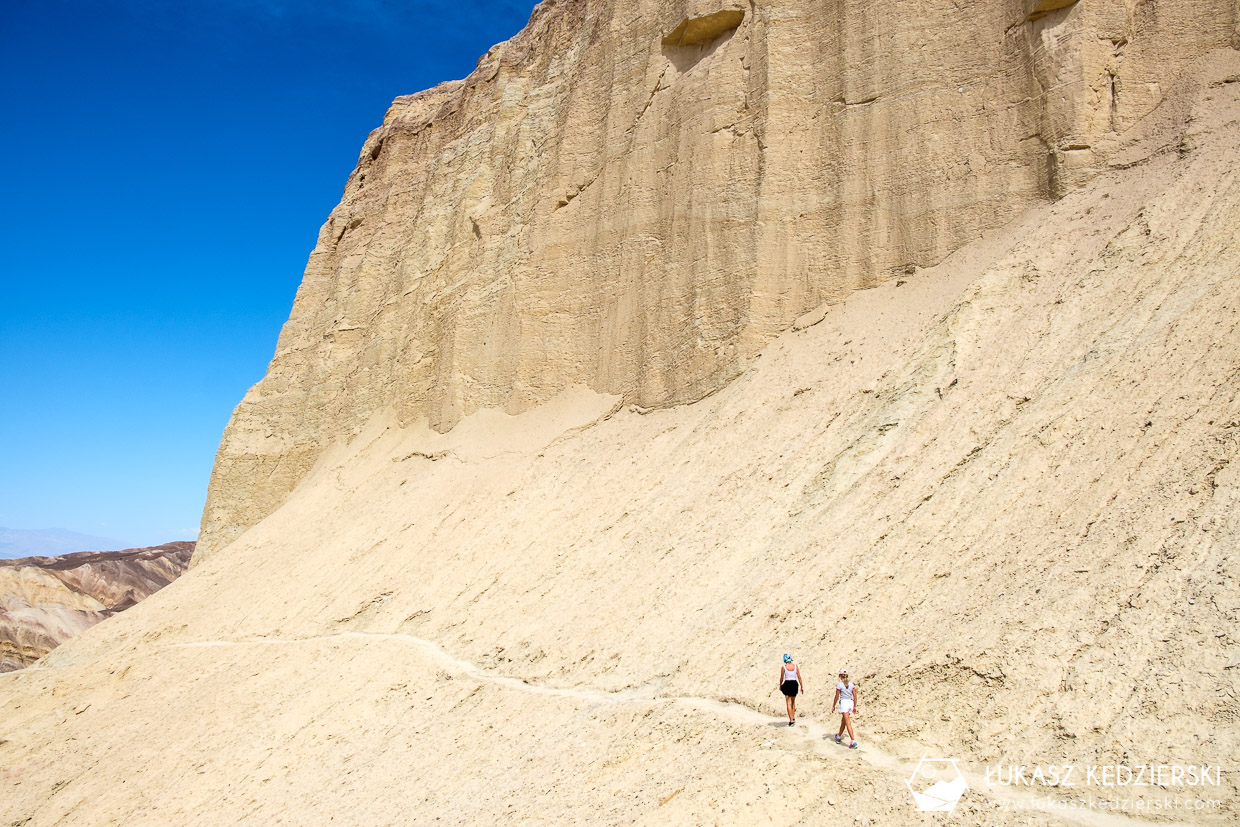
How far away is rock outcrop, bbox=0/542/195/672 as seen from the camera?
112 ft

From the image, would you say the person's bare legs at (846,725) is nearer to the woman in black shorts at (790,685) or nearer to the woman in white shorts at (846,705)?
the woman in white shorts at (846,705)

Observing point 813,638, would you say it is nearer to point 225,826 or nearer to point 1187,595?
point 1187,595

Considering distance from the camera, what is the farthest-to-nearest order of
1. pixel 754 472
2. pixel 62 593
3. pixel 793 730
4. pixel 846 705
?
pixel 62 593 → pixel 754 472 → pixel 793 730 → pixel 846 705

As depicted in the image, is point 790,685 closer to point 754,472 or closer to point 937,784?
point 937,784

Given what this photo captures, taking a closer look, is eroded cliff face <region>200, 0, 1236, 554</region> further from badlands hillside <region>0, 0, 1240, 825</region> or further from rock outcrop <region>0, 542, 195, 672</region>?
rock outcrop <region>0, 542, 195, 672</region>

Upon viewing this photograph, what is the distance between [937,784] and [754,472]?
636cm

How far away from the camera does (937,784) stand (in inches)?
224

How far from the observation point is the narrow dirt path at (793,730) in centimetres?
501

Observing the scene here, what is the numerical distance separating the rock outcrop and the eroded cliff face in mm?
16143

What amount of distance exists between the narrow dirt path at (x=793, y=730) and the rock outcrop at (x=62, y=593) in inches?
1080

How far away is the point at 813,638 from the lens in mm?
8234

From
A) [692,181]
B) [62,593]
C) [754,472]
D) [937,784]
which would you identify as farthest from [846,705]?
[62,593]

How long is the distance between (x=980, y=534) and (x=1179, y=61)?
25.4 feet

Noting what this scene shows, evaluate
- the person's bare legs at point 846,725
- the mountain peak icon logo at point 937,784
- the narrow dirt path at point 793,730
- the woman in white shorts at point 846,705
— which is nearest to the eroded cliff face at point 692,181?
the narrow dirt path at point 793,730
